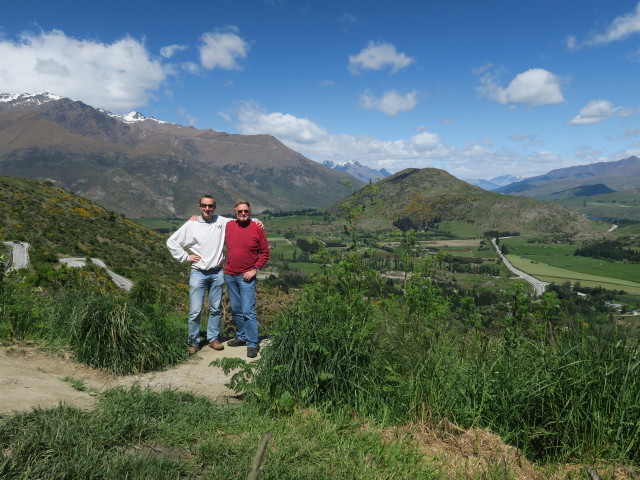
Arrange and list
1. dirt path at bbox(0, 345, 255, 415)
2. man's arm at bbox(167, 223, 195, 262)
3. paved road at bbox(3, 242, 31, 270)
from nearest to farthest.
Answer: dirt path at bbox(0, 345, 255, 415), man's arm at bbox(167, 223, 195, 262), paved road at bbox(3, 242, 31, 270)

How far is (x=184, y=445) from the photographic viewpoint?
321 centimetres

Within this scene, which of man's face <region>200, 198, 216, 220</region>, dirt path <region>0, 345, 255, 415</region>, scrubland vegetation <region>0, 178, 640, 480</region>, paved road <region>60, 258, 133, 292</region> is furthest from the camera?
paved road <region>60, 258, 133, 292</region>

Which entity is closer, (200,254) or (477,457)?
(477,457)

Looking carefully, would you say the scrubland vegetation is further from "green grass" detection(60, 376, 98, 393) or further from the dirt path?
"green grass" detection(60, 376, 98, 393)

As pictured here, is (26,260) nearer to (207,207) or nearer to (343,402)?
(207,207)

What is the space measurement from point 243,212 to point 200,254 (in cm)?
106

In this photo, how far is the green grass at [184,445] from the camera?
2.65 meters

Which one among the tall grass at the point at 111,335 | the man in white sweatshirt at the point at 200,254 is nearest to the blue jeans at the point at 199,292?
the man in white sweatshirt at the point at 200,254

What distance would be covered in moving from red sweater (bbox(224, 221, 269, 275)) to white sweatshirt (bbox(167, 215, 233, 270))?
0.20 m

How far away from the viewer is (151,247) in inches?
1565

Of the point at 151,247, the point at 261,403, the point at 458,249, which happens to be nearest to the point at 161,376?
the point at 261,403

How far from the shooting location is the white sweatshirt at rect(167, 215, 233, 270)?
6.49 metres

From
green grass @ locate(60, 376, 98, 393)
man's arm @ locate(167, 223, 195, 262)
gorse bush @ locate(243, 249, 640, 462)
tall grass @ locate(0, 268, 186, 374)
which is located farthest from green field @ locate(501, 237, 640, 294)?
green grass @ locate(60, 376, 98, 393)

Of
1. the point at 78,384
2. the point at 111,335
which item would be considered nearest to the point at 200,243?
the point at 111,335
